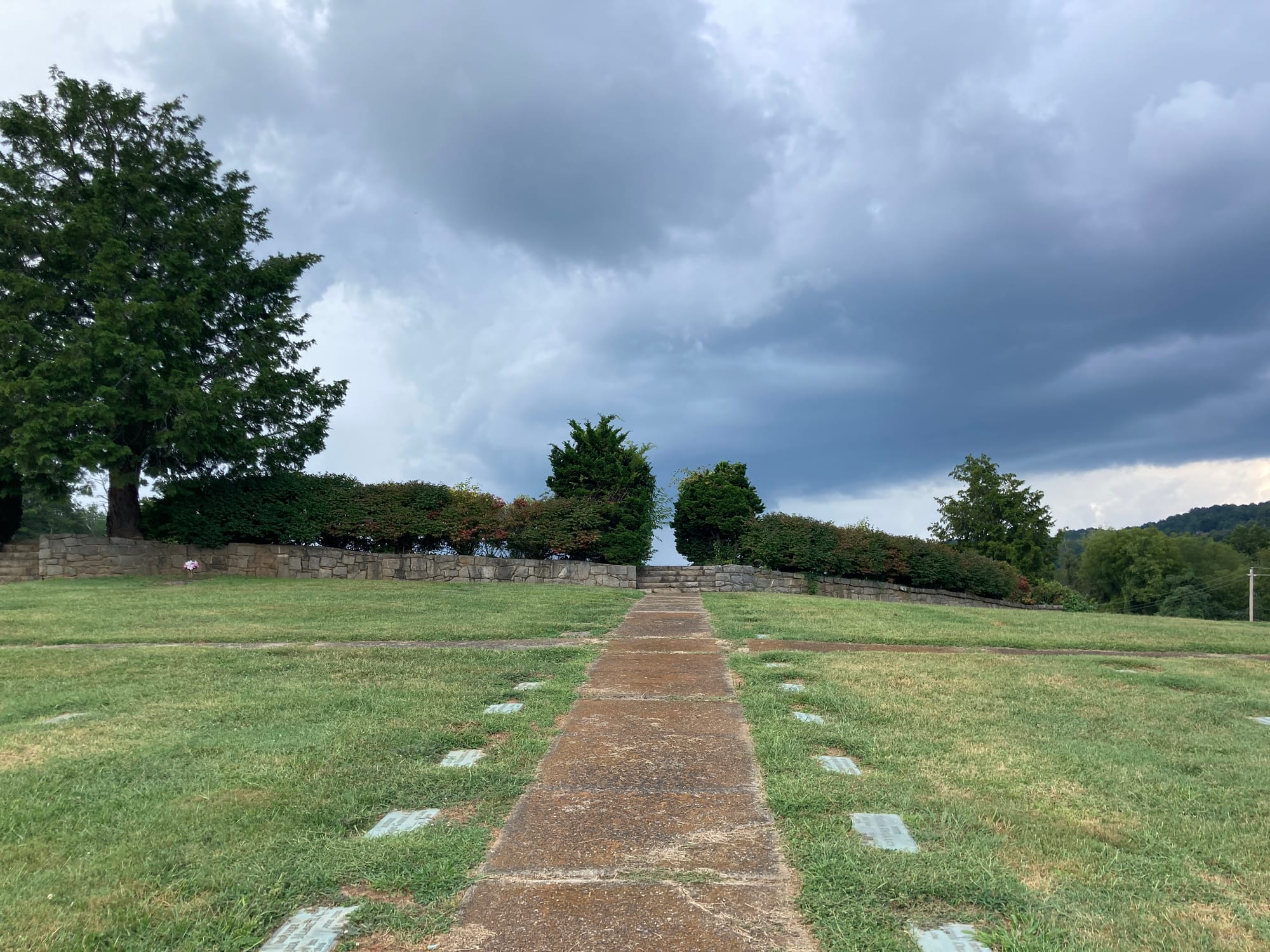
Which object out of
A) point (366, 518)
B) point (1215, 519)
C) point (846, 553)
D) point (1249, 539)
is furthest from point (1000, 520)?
point (1215, 519)

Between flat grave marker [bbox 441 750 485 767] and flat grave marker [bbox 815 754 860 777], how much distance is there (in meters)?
1.65

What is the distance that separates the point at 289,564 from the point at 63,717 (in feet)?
44.2

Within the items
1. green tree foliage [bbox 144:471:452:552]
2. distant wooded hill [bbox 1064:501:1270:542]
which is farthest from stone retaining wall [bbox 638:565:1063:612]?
A: distant wooded hill [bbox 1064:501:1270:542]

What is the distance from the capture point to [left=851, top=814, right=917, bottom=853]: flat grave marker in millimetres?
2711

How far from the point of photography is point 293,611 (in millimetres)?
10922

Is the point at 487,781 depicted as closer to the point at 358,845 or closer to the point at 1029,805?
the point at 358,845

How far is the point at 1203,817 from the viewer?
315cm

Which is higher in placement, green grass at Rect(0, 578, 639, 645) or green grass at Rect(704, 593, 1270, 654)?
green grass at Rect(704, 593, 1270, 654)

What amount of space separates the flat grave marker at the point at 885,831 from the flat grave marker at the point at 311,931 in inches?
67.8

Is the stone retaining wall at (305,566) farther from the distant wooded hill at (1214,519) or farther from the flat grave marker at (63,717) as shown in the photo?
the distant wooded hill at (1214,519)

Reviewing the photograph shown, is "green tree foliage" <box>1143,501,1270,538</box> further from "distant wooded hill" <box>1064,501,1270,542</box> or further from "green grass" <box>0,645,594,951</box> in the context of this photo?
"green grass" <box>0,645,594,951</box>

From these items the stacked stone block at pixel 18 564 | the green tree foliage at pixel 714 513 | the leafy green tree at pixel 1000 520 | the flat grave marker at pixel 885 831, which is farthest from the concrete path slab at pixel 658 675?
the leafy green tree at pixel 1000 520

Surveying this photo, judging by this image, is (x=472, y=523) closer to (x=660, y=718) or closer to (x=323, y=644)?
(x=323, y=644)

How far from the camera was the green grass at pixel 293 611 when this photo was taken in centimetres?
861
